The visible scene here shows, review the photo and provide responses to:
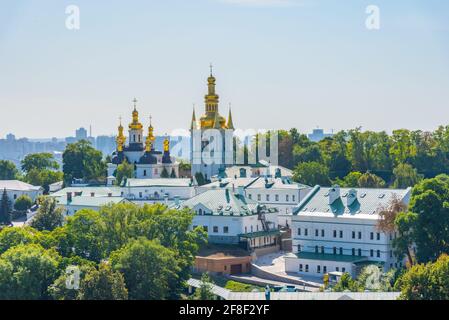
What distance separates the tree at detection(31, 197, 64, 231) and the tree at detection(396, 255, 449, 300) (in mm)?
28717

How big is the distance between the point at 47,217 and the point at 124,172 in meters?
19.7

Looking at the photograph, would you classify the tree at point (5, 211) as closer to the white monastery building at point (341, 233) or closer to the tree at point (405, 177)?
the white monastery building at point (341, 233)

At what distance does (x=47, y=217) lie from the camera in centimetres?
6419

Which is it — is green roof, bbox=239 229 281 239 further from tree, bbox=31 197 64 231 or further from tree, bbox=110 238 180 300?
tree, bbox=110 238 180 300

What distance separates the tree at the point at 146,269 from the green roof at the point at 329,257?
10391 mm

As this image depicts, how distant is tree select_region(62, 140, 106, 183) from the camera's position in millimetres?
90562

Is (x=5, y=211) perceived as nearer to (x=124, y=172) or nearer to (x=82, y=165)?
(x=124, y=172)

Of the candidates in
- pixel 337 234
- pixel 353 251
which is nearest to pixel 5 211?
pixel 337 234

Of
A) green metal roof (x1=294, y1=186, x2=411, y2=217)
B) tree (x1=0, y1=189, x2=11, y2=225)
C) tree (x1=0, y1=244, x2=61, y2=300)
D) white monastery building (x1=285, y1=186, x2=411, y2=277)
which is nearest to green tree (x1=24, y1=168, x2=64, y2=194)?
tree (x1=0, y1=189, x2=11, y2=225)

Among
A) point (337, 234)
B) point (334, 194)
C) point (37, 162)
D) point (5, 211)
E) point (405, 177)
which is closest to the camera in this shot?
point (337, 234)

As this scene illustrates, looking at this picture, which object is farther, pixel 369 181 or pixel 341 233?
pixel 369 181

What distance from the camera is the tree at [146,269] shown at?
149 ft
